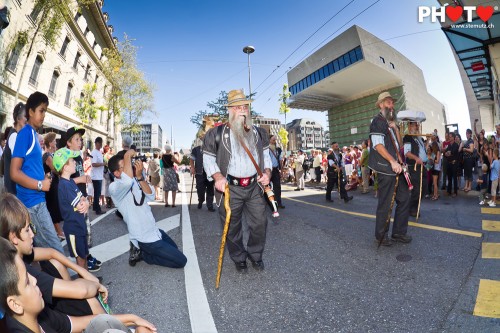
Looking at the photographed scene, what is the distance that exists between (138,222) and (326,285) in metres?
2.42

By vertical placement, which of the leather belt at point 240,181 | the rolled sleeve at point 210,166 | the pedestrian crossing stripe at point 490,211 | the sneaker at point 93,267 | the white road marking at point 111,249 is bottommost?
the white road marking at point 111,249

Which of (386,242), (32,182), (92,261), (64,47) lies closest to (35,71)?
(64,47)

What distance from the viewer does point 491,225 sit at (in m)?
4.91

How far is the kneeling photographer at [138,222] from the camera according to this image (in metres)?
3.57

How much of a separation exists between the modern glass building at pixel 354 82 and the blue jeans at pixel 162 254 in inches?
1795

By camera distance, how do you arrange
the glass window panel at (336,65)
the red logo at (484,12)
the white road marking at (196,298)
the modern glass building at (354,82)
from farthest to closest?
1. the glass window panel at (336,65)
2. the modern glass building at (354,82)
3. the red logo at (484,12)
4. the white road marking at (196,298)

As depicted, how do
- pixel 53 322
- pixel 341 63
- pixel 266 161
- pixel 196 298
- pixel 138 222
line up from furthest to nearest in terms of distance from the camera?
pixel 341 63
pixel 138 222
pixel 266 161
pixel 196 298
pixel 53 322

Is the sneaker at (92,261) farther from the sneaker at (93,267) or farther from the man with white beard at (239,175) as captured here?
the man with white beard at (239,175)

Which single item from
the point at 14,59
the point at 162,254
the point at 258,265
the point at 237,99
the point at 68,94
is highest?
the point at 68,94

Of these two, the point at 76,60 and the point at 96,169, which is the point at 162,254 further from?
the point at 76,60

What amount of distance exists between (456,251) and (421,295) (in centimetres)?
151

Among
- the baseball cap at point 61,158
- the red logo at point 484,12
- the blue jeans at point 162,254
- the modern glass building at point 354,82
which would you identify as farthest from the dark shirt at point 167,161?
the modern glass building at point 354,82

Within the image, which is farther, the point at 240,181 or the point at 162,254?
the point at 162,254

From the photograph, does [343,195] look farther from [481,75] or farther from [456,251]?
[481,75]
